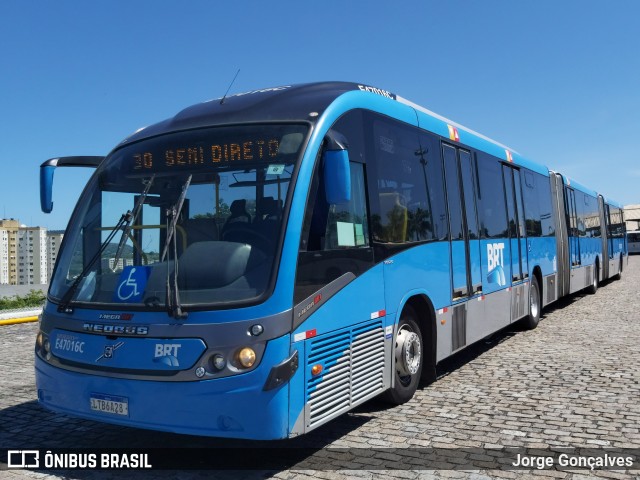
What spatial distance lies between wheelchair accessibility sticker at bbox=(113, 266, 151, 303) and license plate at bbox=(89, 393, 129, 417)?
73 centimetres

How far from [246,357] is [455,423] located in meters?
2.64

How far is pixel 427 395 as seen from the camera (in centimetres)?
729

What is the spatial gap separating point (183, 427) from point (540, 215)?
423 inches

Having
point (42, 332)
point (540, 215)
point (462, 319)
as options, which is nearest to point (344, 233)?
point (42, 332)

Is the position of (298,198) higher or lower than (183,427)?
higher

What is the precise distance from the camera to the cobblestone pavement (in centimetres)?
499

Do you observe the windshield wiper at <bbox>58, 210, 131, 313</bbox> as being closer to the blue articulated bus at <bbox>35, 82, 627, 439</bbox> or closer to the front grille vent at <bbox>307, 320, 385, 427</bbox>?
the blue articulated bus at <bbox>35, 82, 627, 439</bbox>

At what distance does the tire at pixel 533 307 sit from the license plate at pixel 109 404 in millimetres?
9331

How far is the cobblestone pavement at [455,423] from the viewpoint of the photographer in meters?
4.99

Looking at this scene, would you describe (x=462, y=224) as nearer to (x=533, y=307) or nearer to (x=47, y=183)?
(x=533, y=307)

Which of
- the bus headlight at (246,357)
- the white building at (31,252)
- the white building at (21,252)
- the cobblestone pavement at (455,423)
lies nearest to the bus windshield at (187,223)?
the bus headlight at (246,357)

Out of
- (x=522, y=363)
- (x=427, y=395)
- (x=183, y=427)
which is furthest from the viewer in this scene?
(x=522, y=363)

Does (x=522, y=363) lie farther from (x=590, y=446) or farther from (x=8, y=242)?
(x=8, y=242)

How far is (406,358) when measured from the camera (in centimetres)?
658
